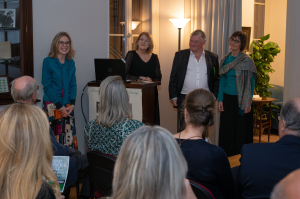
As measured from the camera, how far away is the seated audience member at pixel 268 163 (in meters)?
1.41

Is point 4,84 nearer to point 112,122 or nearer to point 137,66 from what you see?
point 137,66

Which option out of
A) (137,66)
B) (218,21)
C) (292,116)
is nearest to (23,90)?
(137,66)

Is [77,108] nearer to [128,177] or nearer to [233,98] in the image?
[233,98]

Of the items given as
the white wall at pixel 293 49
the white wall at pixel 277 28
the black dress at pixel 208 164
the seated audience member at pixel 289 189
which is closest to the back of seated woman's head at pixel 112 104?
the black dress at pixel 208 164

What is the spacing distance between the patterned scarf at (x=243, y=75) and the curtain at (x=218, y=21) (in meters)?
0.97

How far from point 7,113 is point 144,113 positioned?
227 centimetres

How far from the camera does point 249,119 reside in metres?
4.07

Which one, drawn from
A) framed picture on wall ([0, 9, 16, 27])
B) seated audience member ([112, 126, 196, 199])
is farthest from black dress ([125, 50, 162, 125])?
seated audience member ([112, 126, 196, 199])

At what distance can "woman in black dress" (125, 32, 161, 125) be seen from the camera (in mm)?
4043

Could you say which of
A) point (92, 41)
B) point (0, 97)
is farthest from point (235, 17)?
point (0, 97)

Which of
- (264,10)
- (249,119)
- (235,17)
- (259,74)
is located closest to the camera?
(249,119)

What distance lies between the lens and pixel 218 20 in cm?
484

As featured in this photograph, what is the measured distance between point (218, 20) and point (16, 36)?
306 centimetres

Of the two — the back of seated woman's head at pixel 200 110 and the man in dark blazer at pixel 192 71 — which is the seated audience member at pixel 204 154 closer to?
the back of seated woman's head at pixel 200 110
